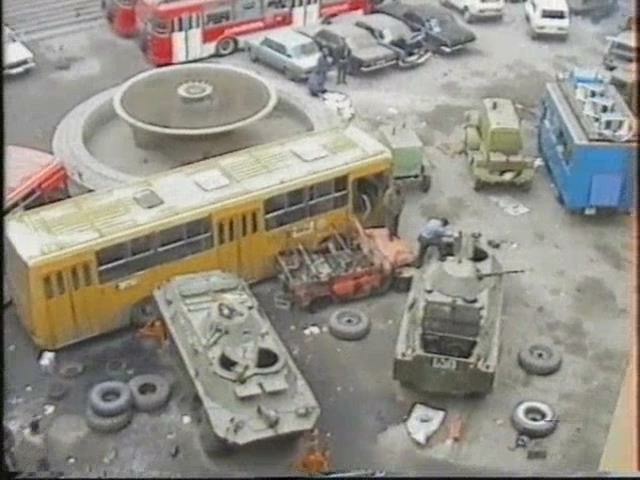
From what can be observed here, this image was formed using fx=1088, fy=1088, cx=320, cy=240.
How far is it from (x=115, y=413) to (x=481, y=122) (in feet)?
31.0

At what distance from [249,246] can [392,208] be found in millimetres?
2493

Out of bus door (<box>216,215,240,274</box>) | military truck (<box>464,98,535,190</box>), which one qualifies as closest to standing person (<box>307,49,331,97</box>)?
military truck (<box>464,98,535,190</box>)

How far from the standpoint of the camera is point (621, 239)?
18422 mm

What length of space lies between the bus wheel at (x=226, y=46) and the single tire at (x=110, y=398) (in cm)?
1197

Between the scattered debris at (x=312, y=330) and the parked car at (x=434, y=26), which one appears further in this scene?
the parked car at (x=434, y=26)

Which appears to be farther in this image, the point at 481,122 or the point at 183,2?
the point at 183,2

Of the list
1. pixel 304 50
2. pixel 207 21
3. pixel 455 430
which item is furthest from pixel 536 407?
pixel 207 21

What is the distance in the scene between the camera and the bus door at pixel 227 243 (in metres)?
15.9

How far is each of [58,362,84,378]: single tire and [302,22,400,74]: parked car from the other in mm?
10790

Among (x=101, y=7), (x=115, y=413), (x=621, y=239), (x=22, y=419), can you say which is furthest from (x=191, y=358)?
(x=101, y=7)

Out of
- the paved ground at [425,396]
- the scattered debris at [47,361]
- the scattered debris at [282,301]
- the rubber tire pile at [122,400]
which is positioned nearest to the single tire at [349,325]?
the paved ground at [425,396]

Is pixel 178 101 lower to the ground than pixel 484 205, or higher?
higher

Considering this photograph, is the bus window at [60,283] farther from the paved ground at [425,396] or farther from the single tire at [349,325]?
the single tire at [349,325]

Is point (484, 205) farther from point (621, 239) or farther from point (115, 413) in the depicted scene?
point (115, 413)
